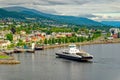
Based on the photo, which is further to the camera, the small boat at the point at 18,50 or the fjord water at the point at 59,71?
the small boat at the point at 18,50

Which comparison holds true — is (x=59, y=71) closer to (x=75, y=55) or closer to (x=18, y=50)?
(x=75, y=55)

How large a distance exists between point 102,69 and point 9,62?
7897 millimetres

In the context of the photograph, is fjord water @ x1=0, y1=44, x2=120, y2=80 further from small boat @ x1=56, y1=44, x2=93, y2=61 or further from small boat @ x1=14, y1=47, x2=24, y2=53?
small boat @ x1=14, y1=47, x2=24, y2=53

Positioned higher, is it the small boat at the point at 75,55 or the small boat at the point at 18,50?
the small boat at the point at 75,55

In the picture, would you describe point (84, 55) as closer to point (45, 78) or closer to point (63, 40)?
point (45, 78)

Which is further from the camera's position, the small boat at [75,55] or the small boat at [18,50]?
the small boat at [18,50]

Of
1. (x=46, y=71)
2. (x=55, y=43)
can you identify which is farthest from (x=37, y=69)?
(x=55, y=43)

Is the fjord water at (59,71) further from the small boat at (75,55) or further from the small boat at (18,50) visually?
the small boat at (18,50)

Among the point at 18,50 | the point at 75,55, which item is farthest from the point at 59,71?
the point at 18,50

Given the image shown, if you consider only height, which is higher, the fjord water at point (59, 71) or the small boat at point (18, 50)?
the fjord water at point (59, 71)

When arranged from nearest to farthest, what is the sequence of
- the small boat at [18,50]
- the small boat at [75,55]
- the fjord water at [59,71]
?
the fjord water at [59,71], the small boat at [75,55], the small boat at [18,50]

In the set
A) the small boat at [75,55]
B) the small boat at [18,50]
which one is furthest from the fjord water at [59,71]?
the small boat at [18,50]

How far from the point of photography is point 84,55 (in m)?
42.9

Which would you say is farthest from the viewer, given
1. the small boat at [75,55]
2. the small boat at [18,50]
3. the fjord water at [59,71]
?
the small boat at [18,50]
